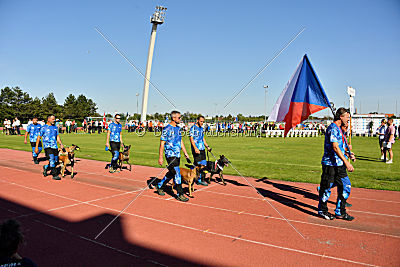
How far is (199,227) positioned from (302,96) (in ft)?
15.2

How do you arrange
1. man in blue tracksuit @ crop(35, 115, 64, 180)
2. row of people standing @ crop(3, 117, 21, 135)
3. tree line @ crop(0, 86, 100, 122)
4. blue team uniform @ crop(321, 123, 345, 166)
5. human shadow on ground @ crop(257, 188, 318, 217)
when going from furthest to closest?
1. tree line @ crop(0, 86, 100, 122)
2. row of people standing @ crop(3, 117, 21, 135)
3. man in blue tracksuit @ crop(35, 115, 64, 180)
4. human shadow on ground @ crop(257, 188, 318, 217)
5. blue team uniform @ crop(321, 123, 345, 166)

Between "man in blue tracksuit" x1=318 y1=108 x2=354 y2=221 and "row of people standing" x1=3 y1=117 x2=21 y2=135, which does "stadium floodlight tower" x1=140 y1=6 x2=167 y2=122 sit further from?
"man in blue tracksuit" x1=318 y1=108 x2=354 y2=221

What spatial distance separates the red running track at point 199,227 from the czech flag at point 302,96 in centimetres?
233

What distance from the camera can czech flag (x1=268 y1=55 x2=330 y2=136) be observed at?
7.69 m

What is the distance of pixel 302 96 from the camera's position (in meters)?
7.76

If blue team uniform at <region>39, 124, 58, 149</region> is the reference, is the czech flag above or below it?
above

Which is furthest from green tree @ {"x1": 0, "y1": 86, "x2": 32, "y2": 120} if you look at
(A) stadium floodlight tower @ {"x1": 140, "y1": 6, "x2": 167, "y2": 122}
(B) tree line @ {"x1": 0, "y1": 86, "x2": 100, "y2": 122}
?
(A) stadium floodlight tower @ {"x1": 140, "y1": 6, "x2": 167, "y2": 122}

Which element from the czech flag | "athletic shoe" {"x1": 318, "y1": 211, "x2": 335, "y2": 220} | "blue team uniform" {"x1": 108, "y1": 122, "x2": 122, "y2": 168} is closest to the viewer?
"athletic shoe" {"x1": 318, "y1": 211, "x2": 335, "y2": 220}

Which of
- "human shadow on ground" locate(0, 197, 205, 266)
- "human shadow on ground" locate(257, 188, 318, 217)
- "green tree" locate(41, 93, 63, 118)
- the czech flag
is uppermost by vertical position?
"green tree" locate(41, 93, 63, 118)

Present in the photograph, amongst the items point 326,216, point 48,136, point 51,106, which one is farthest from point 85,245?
point 51,106

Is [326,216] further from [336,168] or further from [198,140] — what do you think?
[198,140]

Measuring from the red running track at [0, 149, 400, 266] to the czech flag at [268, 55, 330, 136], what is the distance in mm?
2329

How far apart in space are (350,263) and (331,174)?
7.18ft

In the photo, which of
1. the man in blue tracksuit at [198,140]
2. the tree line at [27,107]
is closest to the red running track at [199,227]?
the man in blue tracksuit at [198,140]
